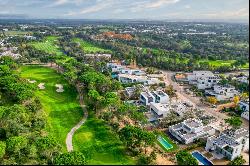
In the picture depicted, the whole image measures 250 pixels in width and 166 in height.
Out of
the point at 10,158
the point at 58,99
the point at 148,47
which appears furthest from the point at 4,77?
the point at 148,47

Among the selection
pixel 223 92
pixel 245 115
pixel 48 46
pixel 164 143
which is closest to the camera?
pixel 164 143

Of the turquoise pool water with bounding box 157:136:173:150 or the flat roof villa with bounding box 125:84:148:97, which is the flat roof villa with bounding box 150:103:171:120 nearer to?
the turquoise pool water with bounding box 157:136:173:150

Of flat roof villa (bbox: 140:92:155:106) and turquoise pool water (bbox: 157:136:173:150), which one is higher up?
flat roof villa (bbox: 140:92:155:106)

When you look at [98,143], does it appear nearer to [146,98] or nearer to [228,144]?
[228,144]

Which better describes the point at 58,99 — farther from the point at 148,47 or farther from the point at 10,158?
the point at 148,47

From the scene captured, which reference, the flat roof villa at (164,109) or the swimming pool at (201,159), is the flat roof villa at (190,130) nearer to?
the swimming pool at (201,159)

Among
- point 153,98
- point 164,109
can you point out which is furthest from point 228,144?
point 153,98

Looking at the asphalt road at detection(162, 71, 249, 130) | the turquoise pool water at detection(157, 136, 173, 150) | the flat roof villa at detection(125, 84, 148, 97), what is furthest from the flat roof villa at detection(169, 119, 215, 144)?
the flat roof villa at detection(125, 84, 148, 97)
